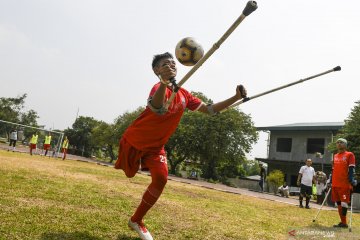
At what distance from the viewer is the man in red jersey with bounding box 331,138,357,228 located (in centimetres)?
903

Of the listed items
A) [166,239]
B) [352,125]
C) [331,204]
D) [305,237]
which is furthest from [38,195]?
[352,125]

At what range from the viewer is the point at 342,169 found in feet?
30.8

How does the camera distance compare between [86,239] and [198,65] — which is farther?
[86,239]

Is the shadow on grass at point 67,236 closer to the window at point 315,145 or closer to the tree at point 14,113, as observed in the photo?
the window at point 315,145

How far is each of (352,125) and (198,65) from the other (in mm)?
25358

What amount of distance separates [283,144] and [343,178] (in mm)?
37826

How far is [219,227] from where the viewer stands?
5.57 m

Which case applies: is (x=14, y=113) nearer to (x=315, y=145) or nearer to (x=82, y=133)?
(x=82, y=133)

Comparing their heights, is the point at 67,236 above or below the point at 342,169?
below

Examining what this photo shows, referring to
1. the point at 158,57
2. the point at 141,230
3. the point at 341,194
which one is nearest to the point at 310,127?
the point at 341,194

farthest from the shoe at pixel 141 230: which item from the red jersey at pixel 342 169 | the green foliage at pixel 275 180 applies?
the green foliage at pixel 275 180

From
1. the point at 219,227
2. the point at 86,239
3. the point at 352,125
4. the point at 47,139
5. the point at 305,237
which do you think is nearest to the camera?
the point at 86,239

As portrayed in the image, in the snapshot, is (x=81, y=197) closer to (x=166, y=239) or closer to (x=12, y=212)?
(x=12, y=212)

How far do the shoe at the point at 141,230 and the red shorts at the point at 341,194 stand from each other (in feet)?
22.4
